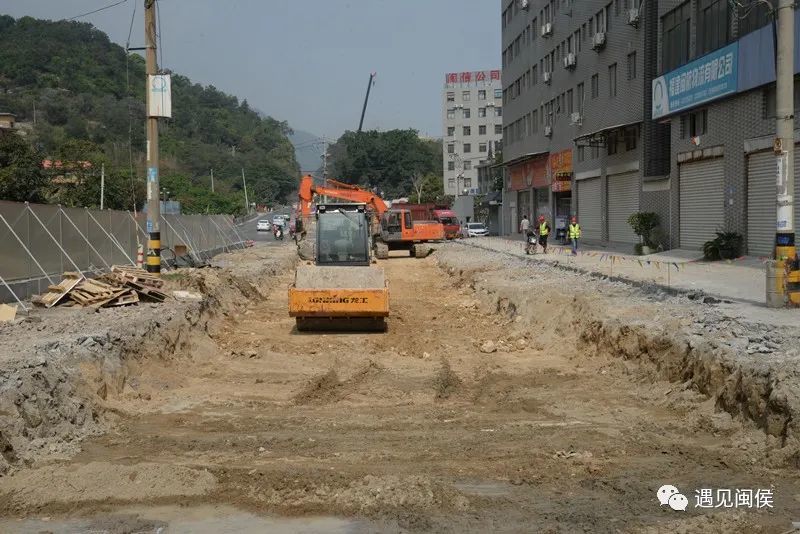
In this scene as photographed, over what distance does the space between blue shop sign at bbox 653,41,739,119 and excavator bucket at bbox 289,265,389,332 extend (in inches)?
615

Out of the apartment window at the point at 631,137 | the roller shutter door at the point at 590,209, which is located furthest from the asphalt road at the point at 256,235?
the apartment window at the point at 631,137

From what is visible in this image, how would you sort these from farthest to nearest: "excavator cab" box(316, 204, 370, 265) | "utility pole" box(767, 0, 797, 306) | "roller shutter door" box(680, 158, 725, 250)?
"roller shutter door" box(680, 158, 725, 250) < "excavator cab" box(316, 204, 370, 265) < "utility pole" box(767, 0, 797, 306)

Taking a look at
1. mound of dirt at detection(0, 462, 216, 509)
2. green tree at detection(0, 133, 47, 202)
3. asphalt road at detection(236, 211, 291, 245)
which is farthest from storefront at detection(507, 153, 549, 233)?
mound of dirt at detection(0, 462, 216, 509)

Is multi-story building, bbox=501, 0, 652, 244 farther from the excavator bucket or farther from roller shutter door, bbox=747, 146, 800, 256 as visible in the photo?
the excavator bucket

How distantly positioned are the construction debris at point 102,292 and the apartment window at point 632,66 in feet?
89.3

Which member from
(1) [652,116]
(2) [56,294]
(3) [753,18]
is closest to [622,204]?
(1) [652,116]

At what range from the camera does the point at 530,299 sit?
18328mm

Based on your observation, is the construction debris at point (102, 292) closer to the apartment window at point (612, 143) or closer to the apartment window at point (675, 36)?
the apartment window at point (675, 36)

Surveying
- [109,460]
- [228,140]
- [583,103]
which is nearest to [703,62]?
[583,103]

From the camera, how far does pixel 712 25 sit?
90.4 feet

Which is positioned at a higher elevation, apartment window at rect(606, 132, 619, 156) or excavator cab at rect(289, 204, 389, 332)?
apartment window at rect(606, 132, 619, 156)

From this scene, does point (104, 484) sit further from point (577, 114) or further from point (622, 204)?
point (577, 114)

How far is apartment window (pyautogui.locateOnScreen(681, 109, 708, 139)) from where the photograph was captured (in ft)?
94.3

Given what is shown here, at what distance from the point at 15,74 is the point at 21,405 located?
91.3m
